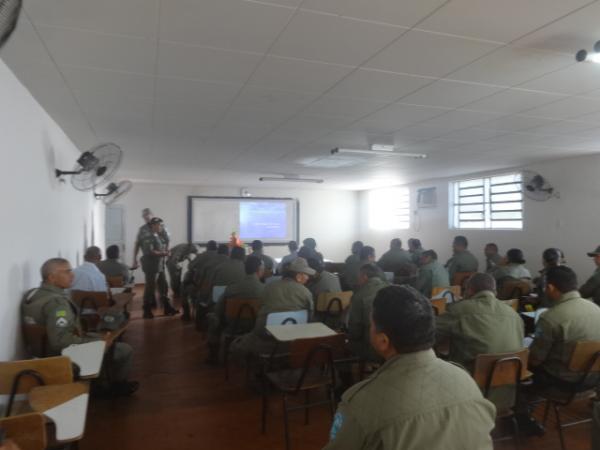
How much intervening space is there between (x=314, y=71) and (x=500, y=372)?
2.27 m

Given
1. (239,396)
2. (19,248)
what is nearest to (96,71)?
(19,248)

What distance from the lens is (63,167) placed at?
4539 mm

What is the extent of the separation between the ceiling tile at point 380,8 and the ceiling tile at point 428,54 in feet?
0.64

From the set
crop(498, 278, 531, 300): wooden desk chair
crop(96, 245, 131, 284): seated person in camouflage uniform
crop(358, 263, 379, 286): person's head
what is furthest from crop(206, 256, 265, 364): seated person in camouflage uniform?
crop(498, 278, 531, 300): wooden desk chair

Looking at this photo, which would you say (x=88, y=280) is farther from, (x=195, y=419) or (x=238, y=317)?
(x=195, y=419)

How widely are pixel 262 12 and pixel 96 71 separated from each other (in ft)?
4.79

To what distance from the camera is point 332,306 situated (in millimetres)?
4289

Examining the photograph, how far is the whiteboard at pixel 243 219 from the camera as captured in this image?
10.6 m

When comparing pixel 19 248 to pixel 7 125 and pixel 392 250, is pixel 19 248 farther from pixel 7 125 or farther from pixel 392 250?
pixel 392 250

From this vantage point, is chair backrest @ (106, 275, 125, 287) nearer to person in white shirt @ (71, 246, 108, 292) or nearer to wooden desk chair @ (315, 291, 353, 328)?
person in white shirt @ (71, 246, 108, 292)

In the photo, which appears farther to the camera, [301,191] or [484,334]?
[301,191]

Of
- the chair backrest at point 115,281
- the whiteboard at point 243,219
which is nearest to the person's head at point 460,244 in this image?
the chair backrest at point 115,281

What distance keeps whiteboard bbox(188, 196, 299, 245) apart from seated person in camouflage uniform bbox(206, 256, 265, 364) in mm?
6438

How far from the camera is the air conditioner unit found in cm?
933
